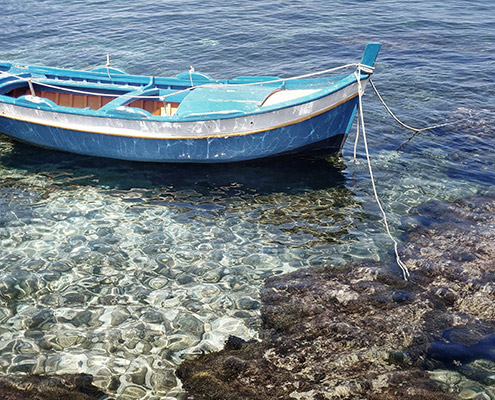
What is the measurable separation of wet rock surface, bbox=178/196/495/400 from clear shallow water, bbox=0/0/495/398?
0.48 m

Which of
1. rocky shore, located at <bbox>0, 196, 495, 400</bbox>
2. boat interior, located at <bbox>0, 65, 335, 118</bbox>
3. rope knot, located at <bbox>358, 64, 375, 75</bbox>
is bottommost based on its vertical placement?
rocky shore, located at <bbox>0, 196, 495, 400</bbox>

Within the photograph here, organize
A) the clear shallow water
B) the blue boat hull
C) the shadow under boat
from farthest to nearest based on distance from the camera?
the shadow under boat
the blue boat hull
the clear shallow water

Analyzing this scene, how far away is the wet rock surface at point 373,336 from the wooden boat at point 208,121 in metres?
3.88

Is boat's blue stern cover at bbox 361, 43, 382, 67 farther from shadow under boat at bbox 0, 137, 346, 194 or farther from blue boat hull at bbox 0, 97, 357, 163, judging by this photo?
shadow under boat at bbox 0, 137, 346, 194

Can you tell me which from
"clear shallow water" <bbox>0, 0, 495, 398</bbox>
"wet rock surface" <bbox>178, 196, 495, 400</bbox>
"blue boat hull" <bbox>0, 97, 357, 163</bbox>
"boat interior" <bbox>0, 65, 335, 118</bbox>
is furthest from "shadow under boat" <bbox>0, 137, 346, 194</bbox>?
"wet rock surface" <bbox>178, 196, 495, 400</bbox>

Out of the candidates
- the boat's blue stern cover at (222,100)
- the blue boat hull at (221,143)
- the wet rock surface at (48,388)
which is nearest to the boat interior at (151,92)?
the boat's blue stern cover at (222,100)

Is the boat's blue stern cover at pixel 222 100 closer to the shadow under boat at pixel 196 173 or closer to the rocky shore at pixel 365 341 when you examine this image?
the shadow under boat at pixel 196 173

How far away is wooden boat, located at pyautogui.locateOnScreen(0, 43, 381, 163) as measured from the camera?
1163 cm

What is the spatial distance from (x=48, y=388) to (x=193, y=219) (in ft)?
16.3

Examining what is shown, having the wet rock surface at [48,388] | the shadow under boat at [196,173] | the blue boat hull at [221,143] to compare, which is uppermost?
the blue boat hull at [221,143]

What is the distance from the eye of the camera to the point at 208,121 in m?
11.7

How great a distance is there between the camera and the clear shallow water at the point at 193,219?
7.68 m

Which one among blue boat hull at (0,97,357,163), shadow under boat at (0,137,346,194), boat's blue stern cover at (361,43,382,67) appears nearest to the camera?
A: boat's blue stern cover at (361,43,382,67)

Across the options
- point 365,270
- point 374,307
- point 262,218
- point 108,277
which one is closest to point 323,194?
point 262,218
